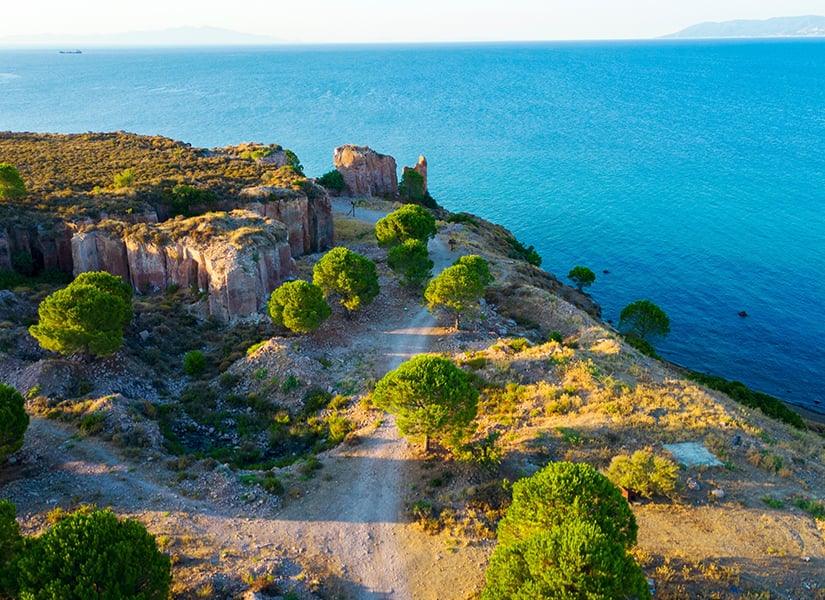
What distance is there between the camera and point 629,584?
17.5 metres

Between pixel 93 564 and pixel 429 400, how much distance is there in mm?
15829

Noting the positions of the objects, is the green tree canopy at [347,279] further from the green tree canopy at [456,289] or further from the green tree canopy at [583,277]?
the green tree canopy at [583,277]

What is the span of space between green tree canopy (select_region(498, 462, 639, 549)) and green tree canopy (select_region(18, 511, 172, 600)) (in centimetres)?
1253

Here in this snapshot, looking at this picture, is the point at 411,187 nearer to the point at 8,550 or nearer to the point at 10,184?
the point at 10,184

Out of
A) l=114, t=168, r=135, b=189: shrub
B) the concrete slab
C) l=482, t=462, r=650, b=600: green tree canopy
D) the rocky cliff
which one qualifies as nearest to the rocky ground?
the concrete slab

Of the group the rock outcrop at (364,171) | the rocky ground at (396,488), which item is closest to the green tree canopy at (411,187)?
the rock outcrop at (364,171)

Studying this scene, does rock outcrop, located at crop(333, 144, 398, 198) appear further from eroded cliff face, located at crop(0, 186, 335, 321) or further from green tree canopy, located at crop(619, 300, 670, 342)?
green tree canopy, located at crop(619, 300, 670, 342)

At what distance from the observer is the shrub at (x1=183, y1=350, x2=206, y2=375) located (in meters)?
41.5

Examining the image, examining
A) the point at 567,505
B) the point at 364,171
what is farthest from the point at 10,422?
the point at 364,171

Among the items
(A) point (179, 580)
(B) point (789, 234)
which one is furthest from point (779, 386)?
(A) point (179, 580)

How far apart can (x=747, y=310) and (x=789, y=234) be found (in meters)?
32.6

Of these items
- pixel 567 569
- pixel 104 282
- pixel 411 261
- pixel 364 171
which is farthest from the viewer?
pixel 364 171

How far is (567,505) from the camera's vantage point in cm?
2042

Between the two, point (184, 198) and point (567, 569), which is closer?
point (567, 569)
